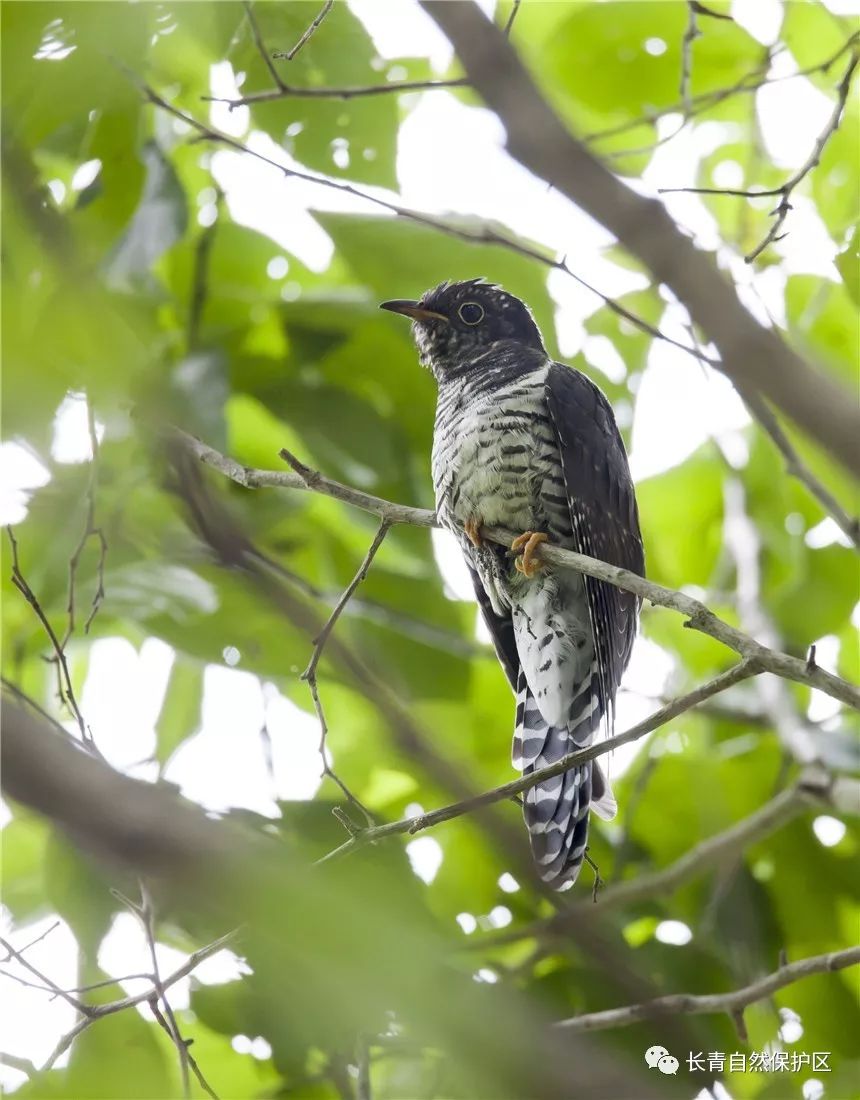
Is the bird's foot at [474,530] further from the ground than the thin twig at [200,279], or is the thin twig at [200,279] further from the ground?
the thin twig at [200,279]

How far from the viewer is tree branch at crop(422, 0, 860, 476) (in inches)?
40.6

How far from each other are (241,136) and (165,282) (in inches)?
22.0

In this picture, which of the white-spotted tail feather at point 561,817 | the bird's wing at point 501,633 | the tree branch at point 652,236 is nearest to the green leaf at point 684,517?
the bird's wing at point 501,633

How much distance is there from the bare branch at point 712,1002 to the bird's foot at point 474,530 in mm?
1367

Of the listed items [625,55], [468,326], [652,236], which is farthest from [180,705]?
[652,236]

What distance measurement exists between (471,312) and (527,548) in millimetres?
1107

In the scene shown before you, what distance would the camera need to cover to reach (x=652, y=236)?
43.9 inches

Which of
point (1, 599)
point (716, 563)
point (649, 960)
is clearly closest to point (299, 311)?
point (1, 599)

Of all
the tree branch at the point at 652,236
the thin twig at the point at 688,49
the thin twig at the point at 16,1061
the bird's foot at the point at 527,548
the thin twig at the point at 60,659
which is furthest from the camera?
the bird's foot at the point at 527,548

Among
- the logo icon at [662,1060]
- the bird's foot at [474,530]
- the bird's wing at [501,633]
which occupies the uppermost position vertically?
the bird's foot at [474,530]

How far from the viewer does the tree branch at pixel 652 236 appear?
103 cm

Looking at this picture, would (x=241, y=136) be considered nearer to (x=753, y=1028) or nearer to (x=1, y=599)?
(x=1, y=599)

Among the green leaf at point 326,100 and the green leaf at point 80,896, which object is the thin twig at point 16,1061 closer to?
the green leaf at point 80,896

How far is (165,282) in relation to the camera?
3738mm
